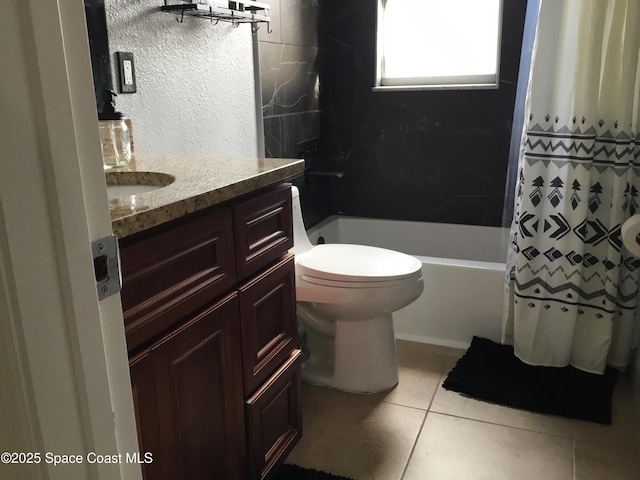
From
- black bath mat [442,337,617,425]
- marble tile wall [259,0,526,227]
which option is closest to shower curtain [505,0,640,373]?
black bath mat [442,337,617,425]

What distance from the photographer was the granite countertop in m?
0.94

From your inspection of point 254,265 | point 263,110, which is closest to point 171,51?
point 263,110

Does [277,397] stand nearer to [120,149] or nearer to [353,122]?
[120,149]

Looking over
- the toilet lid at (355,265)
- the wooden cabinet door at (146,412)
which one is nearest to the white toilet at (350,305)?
the toilet lid at (355,265)

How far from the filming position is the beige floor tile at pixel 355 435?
1.69m

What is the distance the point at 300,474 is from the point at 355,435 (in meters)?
0.27

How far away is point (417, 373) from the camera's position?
222 cm

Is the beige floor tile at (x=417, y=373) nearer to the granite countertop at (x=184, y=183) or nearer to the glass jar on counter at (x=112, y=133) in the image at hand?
the granite countertop at (x=184, y=183)

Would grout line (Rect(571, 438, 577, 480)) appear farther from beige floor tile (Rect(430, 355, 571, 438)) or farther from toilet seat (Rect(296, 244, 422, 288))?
toilet seat (Rect(296, 244, 422, 288))

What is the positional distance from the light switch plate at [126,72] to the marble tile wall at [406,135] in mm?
1499

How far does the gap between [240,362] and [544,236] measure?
1.32 metres

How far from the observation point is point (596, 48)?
1943mm

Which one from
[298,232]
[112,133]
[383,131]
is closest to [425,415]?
[298,232]

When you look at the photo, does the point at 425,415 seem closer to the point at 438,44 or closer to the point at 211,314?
the point at 211,314
